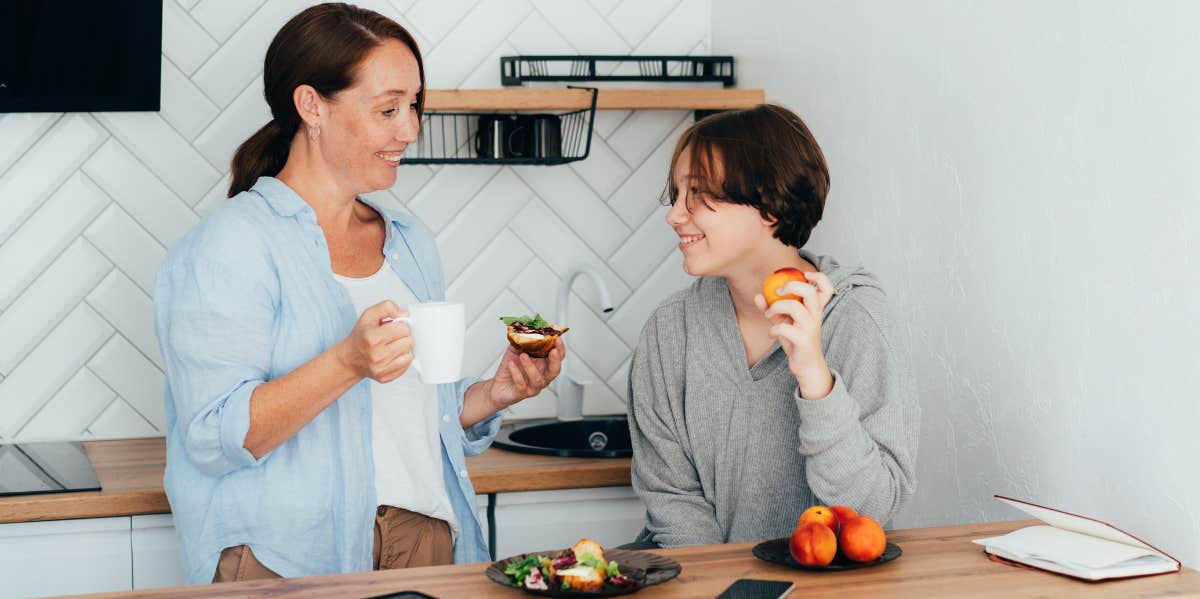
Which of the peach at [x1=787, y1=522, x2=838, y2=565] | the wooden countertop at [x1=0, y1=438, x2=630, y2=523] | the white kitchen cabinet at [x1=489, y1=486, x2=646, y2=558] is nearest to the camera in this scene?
the peach at [x1=787, y1=522, x2=838, y2=565]

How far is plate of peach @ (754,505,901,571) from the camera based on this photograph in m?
1.42

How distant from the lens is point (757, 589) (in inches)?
51.9

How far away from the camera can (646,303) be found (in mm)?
2904

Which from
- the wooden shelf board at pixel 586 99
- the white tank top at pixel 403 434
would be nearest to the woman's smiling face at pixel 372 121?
the white tank top at pixel 403 434

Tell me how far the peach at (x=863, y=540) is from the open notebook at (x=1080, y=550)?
0.59ft

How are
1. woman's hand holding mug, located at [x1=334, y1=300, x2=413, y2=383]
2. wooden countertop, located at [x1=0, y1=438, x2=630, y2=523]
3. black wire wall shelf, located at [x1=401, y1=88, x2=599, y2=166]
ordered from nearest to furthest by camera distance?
woman's hand holding mug, located at [x1=334, y1=300, x2=413, y2=383], wooden countertop, located at [x1=0, y1=438, x2=630, y2=523], black wire wall shelf, located at [x1=401, y1=88, x2=599, y2=166]

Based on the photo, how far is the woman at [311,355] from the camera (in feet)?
5.38

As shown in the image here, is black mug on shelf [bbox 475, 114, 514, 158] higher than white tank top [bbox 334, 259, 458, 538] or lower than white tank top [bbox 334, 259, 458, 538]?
higher

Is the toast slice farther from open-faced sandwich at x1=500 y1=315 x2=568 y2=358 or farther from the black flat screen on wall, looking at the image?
the black flat screen on wall

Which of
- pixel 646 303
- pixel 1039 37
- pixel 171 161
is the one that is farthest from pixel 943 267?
pixel 171 161

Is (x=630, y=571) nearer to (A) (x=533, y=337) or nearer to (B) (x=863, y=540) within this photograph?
(B) (x=863, y=540)

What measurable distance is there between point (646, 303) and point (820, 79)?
722 mm

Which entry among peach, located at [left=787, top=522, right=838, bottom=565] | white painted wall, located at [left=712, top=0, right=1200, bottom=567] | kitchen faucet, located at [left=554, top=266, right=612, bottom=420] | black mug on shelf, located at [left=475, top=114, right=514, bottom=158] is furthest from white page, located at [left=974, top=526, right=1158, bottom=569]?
black mug on shelf, located at [left=475, top=114, right=514, bottom=158]

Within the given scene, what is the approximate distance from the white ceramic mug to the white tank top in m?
0.33
